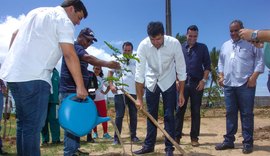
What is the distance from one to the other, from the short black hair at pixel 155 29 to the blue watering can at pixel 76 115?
4.33 ft

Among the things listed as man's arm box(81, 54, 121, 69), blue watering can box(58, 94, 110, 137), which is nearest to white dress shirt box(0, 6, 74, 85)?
blue watering can box(58, 94, 110, 137)

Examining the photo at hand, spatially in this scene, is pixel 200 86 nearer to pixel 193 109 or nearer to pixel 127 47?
pixel 193 109

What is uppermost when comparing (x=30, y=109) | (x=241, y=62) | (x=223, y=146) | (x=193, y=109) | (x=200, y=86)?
(x=241, y=62)

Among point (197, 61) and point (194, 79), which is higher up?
point (197, 61)

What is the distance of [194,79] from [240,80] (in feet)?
2.45

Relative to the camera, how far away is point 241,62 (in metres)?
4.90

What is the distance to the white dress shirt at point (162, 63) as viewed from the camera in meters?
4.48

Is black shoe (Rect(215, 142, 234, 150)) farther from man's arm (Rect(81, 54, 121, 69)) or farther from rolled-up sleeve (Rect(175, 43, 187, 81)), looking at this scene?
man's arm (Rect(81, 54, 121, 69))

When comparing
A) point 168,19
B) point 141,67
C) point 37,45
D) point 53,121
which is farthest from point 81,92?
point 168,19

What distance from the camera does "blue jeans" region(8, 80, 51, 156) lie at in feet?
9.52

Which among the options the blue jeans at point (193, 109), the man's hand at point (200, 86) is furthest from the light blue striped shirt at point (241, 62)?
the blue jeans at point (193, 109)

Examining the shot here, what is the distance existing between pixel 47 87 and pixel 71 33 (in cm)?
54

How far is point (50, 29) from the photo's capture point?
3008 mm

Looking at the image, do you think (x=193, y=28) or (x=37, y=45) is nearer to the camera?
(x=37, y=45)
